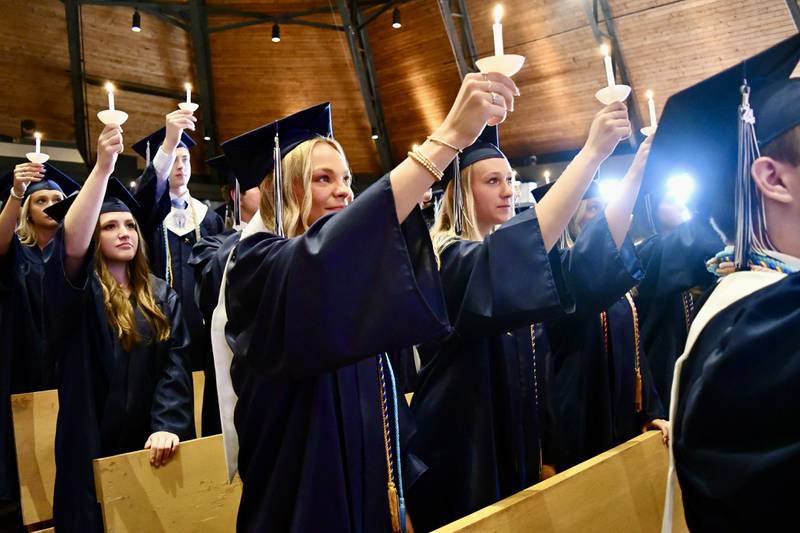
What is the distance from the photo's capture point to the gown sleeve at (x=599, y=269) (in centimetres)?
234

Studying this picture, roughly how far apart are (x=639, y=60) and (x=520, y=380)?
11.8m

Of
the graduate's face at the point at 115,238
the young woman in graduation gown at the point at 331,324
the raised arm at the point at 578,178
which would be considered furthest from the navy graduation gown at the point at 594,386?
the graduate's face at the point at 115,238

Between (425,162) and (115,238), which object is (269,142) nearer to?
(425,162)

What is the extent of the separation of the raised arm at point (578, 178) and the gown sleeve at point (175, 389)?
2.12 metres

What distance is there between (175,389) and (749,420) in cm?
277

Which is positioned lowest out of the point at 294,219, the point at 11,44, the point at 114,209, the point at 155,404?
the point at 155,404

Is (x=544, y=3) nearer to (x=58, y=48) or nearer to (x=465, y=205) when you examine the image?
(x=58, y=48)

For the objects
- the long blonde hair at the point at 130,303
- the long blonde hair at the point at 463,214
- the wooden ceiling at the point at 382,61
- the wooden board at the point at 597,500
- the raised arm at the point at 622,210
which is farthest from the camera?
the wooden ceiling at the point at 382,61

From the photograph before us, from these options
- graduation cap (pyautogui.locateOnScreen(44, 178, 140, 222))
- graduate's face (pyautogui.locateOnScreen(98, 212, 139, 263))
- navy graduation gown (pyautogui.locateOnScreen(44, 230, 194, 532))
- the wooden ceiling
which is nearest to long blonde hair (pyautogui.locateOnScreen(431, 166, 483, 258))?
navy graduation gown (pyautogui.locateOnScreen(44, 230, 194, 532))

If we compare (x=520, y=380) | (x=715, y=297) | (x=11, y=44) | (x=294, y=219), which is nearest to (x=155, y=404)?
(x=294, y=219)

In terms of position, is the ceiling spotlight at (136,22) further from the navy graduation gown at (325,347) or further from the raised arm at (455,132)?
the raised arm at (455,132)

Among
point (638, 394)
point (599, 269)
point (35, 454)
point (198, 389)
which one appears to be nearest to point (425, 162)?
point (599, 269)

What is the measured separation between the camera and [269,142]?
2162 millimetres

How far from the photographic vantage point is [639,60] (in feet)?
40.4
